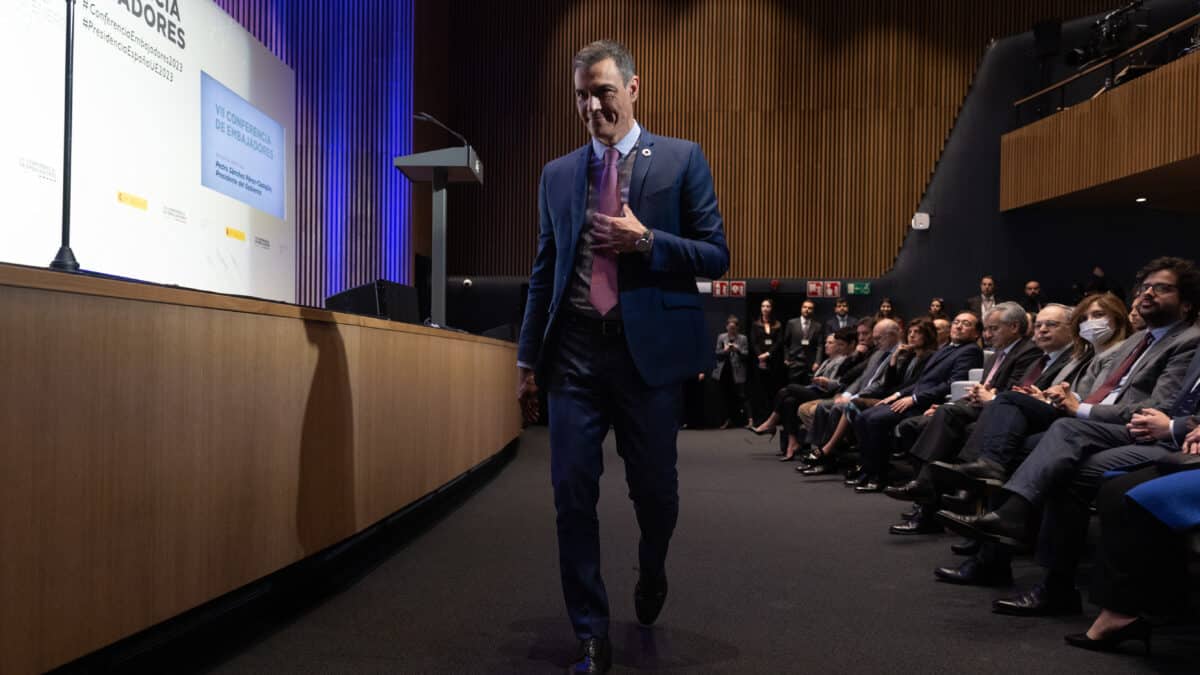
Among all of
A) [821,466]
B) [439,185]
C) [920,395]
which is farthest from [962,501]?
[439,185]

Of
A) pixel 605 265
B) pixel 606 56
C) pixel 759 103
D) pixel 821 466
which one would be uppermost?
pixel 759 103

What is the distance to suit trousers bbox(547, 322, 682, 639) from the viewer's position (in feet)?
6.81

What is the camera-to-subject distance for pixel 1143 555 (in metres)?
2.14

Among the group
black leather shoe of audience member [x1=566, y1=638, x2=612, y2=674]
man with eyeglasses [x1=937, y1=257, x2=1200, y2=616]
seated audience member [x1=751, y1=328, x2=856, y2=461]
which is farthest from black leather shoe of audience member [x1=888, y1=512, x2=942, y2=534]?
seated audience member [x1=751, y1=328, x2=856, y2=461]

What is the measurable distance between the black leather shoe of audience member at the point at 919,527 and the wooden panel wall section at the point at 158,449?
2084mm

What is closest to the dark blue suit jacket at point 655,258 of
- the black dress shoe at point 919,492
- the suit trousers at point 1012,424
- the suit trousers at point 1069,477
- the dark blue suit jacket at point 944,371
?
the suit trousers at point 1069,477

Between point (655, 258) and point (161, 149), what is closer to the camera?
point (655, 258)

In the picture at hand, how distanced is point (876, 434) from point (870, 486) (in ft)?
1.05

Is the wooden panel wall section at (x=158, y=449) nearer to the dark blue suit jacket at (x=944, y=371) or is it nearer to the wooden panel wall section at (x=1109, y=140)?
the dark blue suit jacket at (x=944, y=371)

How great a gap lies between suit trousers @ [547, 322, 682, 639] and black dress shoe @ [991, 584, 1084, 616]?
1.09 m

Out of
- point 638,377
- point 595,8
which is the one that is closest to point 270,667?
point 638,377

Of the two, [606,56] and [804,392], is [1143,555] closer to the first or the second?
[606,56]

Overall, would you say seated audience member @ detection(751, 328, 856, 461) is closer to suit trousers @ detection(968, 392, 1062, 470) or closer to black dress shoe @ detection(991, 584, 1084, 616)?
suit trousers @ detection(968, 392, 1062, 470)

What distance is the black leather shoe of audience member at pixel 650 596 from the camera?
7.73 ft
